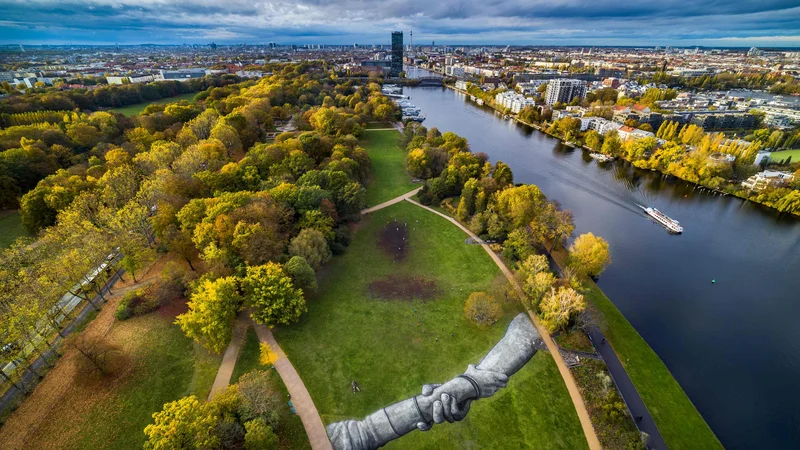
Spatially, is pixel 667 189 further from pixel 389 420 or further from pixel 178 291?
pixel 178 291

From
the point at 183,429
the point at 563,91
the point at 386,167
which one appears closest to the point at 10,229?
the point at 183,429

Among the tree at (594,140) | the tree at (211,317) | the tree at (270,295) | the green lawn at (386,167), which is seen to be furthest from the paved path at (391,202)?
the tree at (594,140)

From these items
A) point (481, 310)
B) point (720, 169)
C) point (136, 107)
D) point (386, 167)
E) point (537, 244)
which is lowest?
point (537, 244)

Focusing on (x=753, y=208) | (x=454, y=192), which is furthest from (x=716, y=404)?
(x=753, y=208)

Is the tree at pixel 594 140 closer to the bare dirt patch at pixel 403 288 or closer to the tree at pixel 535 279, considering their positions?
the tree at pixel 535 279

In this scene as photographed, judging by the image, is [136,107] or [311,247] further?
[136,107]

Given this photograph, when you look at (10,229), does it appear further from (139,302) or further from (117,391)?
(117,391)
